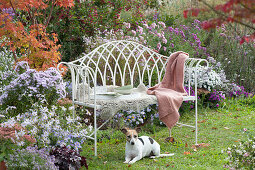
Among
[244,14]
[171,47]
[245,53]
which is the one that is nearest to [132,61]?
[171,47]

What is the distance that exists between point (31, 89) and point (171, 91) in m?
1.80

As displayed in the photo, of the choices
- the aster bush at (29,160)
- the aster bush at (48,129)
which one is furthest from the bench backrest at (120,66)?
the aster bush at (29,160)

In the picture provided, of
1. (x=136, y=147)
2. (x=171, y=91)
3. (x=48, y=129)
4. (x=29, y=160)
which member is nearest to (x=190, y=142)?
(x=171, y=91)

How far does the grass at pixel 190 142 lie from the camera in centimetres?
325

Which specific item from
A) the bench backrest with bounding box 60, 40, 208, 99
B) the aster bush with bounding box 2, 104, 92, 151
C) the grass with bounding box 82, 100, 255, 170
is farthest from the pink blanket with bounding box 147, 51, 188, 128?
the aster bush with bounding box 2, 104, 92, 151

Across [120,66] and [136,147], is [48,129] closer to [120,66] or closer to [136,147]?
[136,147]

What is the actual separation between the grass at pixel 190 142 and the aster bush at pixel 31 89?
849 mm

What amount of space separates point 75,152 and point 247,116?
3.66 metres

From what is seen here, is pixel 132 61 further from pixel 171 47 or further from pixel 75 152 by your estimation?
pixel 75 152

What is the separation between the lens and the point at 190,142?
4.11m

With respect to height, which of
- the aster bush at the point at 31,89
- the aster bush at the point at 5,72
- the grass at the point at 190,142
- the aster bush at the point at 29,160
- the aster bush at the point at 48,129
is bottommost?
the grass at the point at 190,142

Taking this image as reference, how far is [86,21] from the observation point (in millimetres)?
6594

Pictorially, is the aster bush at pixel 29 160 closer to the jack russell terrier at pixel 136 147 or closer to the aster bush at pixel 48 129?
the aster bush at pixel 48 129

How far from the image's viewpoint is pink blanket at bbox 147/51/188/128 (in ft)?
12.4
